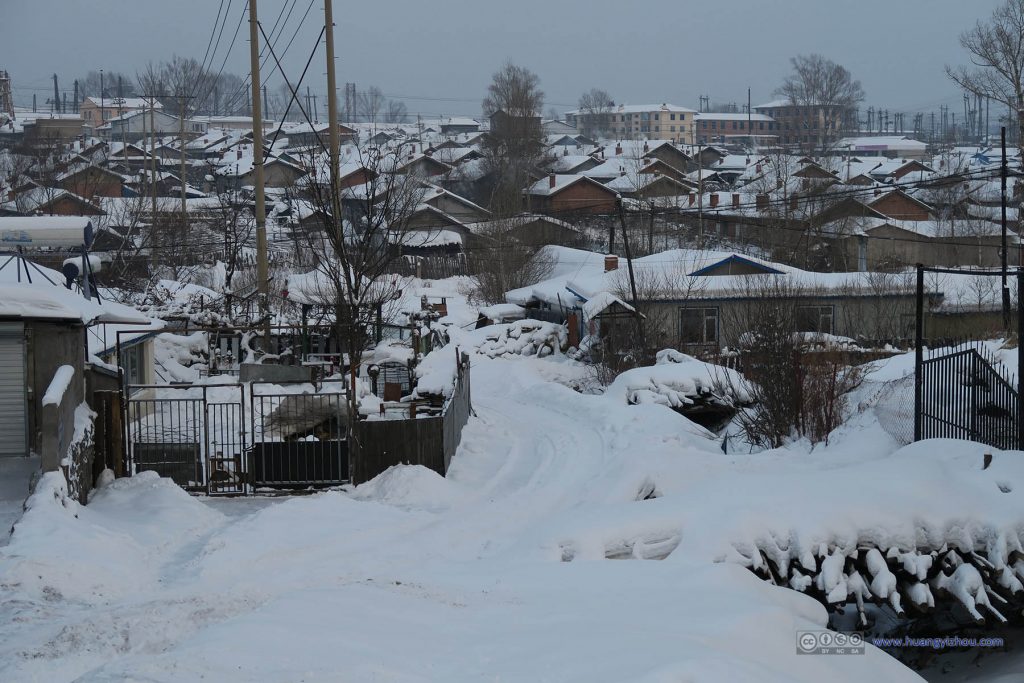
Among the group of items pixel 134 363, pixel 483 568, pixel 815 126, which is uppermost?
pixel 815 126

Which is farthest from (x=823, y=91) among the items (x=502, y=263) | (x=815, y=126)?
(x=502, y=263)

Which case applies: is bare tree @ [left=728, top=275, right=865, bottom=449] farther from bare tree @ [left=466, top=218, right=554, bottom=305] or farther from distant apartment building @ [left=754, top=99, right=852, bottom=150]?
distant apartment building @ [left=754, top=99, right=852, bottom=150]

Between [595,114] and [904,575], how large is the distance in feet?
573

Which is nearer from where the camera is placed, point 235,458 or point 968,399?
point 968,399

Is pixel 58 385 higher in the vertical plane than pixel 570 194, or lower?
lower

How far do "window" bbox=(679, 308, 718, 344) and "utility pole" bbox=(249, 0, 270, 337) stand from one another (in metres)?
15.0

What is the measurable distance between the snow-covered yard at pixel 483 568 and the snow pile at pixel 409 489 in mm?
40

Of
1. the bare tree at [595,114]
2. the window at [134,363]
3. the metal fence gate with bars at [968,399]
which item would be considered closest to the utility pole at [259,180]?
the window at [134,363]

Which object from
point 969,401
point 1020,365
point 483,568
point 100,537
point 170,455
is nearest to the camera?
point 483,568

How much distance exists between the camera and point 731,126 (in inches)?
7126

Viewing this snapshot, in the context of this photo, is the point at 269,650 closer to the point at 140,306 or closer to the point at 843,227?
the point at 140,306

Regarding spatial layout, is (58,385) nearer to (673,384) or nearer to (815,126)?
(673,384)

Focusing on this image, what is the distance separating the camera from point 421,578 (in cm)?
941

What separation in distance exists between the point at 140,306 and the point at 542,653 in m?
27.0
